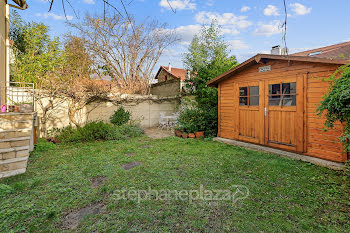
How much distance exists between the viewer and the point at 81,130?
6434 mm

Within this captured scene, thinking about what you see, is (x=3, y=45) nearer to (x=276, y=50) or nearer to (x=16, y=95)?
(x=16, y=95)

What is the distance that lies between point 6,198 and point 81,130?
4.10 metres

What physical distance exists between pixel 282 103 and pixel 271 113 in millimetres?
386

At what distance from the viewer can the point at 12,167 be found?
11.1 ft

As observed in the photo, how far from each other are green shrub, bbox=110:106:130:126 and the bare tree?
12.9ft

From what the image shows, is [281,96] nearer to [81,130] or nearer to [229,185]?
[229,185]

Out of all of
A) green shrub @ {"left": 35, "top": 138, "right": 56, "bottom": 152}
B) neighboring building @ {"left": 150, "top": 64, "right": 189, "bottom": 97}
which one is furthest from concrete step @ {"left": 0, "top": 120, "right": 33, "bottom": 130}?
neighboring building @ {"left": 150, "top": 64, "right": 189, "bottom": 97}

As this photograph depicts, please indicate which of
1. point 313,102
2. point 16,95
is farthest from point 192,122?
point 16,95

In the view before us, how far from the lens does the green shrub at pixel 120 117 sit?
7.98m

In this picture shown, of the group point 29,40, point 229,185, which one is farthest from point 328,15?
point 29,40

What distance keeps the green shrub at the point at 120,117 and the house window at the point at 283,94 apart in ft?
19.7

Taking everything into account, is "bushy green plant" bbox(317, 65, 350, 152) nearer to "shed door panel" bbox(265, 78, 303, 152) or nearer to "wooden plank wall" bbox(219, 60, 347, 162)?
"wooden plank wall" bbox(219, 60, 347, 162)

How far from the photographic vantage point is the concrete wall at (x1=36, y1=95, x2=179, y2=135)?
6758 mm

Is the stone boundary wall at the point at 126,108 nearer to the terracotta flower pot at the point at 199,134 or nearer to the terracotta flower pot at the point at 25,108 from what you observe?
the terracotta flower pot at the point at 25,108
